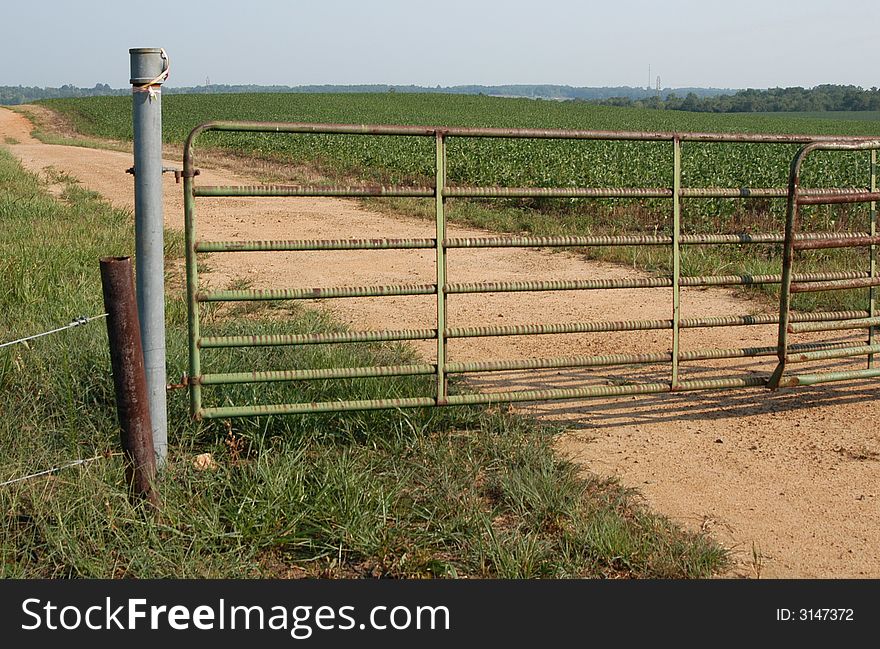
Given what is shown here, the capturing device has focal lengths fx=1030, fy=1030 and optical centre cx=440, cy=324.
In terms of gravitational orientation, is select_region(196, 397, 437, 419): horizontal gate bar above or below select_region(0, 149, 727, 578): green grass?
above

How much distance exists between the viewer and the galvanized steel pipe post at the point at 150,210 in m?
4.55

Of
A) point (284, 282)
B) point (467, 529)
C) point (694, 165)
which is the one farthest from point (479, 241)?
point (694, 165)

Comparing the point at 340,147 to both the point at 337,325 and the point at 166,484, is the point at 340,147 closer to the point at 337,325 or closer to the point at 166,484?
the point at 337,325

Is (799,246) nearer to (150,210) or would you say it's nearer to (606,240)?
(606,240)

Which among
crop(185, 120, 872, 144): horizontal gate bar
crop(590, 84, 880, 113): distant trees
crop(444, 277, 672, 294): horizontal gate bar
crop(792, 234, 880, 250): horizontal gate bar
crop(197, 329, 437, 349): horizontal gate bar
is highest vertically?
crop(590, 84, 880, 113): distant trees

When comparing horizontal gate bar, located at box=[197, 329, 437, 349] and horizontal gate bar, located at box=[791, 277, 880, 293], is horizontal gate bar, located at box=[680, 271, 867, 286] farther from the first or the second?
horizontal gate bar, located at box=[197, 329, 437, 349]

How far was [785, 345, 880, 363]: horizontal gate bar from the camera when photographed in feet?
20.6

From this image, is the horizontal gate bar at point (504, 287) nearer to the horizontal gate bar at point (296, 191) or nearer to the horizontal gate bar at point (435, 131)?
the horizontal gate bar at point (296, 191)

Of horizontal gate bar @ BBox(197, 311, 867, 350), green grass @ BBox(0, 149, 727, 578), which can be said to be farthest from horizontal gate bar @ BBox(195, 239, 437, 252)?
green grass @ BBox(0, 149, 727, 578)

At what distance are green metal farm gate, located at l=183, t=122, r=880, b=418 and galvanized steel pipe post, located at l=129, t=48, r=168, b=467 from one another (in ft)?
0.88

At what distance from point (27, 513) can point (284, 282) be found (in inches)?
254

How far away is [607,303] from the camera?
959 cm

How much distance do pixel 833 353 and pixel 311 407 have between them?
133 inches

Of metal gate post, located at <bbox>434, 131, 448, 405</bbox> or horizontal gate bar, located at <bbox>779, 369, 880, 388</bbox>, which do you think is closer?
metal gate post, located at <bbox>434, 131, 448, 405</bbox>
